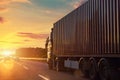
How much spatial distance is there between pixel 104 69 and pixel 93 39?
7.89 ft

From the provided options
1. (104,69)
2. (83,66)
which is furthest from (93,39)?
(83,66)

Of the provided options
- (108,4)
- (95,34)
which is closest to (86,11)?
(95,34)

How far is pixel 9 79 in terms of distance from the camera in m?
23.9

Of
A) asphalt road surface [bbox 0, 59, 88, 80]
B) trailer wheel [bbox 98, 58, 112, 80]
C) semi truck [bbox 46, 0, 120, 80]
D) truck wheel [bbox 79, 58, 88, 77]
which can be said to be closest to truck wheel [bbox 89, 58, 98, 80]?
semi truck [bbox 46, 0, 120, 80]

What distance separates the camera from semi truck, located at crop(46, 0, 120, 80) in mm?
19391

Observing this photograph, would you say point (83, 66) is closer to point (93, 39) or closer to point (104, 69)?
point (93, 39)

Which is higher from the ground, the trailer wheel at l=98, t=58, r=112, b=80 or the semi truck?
the semi truck

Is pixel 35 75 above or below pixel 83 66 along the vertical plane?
below

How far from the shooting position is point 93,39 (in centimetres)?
2261

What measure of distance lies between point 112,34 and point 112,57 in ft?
3.36

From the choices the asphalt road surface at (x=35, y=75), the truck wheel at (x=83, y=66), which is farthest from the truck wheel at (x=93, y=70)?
the truck wheel at (x=83, y=66)

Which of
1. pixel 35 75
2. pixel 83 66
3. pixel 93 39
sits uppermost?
pixel 93 39

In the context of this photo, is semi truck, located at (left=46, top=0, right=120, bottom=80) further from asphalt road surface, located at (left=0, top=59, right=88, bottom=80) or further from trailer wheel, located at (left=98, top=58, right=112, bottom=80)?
asphalt road surface, located at (left=0, top=59, right=88, bottom=80)

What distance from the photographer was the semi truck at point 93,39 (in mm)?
19391
